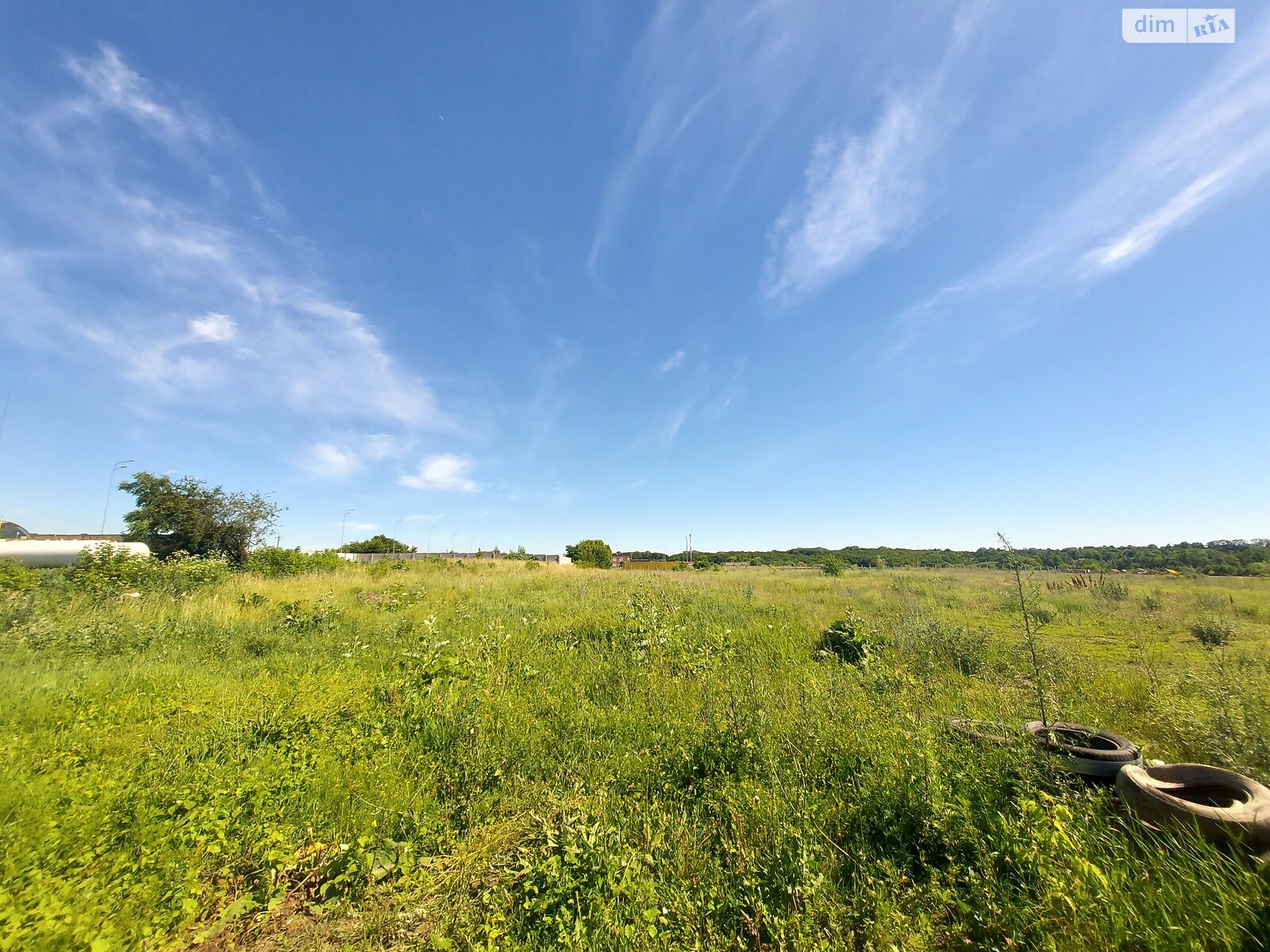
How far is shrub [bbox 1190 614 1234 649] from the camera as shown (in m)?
8.08

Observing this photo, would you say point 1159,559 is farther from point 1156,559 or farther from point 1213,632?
point 1213,632

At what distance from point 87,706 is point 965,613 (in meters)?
16.3

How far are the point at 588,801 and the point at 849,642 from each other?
18.3 feet

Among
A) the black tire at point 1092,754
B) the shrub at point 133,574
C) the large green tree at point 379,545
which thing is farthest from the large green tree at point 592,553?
the black tire at point 1092,754

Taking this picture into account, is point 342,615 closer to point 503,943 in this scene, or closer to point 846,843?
point 503,943

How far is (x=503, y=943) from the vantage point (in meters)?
2.49

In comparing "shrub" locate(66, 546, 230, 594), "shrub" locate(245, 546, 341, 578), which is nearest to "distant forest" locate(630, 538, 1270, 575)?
"shrub" locate(66, 546, 230, 594)

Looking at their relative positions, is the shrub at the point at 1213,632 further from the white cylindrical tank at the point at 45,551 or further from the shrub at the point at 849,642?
the white cylindrical tank at the point at 45,551

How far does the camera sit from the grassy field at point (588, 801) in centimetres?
239

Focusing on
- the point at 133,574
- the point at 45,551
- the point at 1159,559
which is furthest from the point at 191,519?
the point at 1159,559

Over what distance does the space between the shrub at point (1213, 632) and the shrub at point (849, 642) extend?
6.03 meters

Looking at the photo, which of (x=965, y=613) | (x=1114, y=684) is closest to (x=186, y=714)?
(x=1114, y=684)

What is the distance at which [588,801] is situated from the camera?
3.59 m

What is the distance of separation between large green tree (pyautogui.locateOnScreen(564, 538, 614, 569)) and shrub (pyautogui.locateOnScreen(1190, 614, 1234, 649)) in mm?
44512
